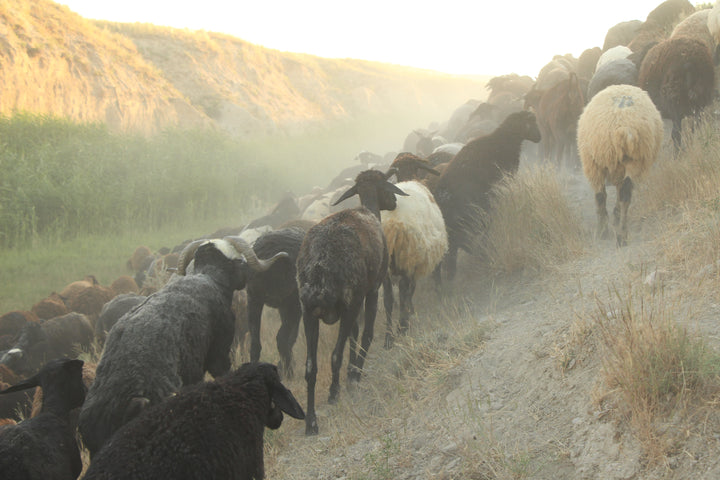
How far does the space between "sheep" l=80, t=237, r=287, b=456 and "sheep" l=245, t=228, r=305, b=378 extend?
1.07 m

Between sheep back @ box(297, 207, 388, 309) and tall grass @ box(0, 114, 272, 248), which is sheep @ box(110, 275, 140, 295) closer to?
tall grass @ box(0, 114, 272, 248)

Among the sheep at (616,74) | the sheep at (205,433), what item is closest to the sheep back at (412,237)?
the sheep at (205,433)

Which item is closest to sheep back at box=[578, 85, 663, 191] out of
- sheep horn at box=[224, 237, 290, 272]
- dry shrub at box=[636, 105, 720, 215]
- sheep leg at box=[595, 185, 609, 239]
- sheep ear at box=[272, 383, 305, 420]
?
sheep leg at box=[595, 185, 609, 239]

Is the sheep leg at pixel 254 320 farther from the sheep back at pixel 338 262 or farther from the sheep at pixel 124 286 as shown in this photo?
the sheep at pixel 124 286

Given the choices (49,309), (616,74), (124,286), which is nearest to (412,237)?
(124,286)

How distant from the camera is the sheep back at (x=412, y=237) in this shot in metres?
7.17

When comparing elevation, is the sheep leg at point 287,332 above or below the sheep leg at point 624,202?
below

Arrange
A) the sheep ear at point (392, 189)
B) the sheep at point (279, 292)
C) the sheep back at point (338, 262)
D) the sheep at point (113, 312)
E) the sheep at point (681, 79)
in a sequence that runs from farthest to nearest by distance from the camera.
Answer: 1. the sheep at point (681, 79)
2. the sheep at point (113, 312)
3. the sheep ear at point (392, 189)
4. the sheep at point (279, 292)
5. the sheep back at point (338, 262)

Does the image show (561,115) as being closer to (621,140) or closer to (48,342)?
(621,140)

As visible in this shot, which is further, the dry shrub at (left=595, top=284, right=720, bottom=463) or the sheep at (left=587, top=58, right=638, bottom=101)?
the sheep at (left=587, top=58, right=638, bottom=101)

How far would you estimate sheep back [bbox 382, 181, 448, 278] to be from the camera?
7168 millimetres

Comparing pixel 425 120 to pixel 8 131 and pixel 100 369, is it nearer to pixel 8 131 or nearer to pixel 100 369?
pixel 8 131

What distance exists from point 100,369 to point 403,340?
3708mm

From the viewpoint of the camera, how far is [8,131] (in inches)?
666
